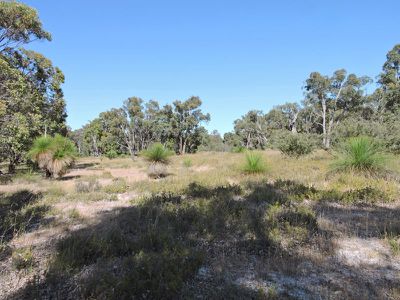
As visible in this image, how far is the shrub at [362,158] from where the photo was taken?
8547 millimetres

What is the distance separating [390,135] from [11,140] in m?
16.0

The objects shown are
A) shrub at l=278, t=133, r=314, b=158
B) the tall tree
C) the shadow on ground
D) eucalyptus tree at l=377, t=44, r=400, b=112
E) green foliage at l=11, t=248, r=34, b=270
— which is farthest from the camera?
the tall tree

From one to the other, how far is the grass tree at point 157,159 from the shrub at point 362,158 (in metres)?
6.64

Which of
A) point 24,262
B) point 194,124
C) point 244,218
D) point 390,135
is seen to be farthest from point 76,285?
point 194,124

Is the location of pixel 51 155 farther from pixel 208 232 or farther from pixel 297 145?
pixel 297 145

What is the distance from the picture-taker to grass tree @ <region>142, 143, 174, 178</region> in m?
12.3

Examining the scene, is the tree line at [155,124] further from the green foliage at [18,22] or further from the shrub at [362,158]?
the shrub at [362,158]

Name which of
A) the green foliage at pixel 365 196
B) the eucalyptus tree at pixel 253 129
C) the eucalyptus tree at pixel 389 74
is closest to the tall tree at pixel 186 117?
the eucalyptus tree at pixel 253 129

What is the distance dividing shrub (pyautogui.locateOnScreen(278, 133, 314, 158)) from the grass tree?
619 centimetres

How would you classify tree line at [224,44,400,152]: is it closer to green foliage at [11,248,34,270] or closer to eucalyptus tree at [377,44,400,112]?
eucalyptus tree at [377,44,400,112]

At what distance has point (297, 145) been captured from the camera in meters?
14.8

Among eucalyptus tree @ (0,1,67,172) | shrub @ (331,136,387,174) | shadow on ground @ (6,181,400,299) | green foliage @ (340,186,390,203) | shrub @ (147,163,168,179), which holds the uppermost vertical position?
eucalyptus tree @ (0,1,67,172)

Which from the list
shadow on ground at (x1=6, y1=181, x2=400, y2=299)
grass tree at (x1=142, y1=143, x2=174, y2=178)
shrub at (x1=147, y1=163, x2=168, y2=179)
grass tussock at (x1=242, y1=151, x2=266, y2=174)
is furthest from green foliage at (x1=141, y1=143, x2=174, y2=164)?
shadow on ground at (x1=6, y1=181, x2=400, y2=299)

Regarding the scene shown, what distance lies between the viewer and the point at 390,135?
1342 centimetres
